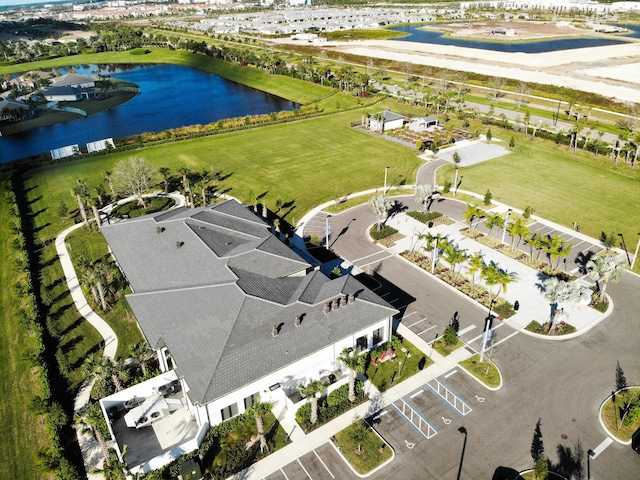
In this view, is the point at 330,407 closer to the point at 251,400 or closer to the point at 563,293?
the point at 251,400

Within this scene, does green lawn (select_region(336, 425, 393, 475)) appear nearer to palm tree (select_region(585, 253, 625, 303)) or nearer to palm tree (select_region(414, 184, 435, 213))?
palm tree (select_region(585, 253, 625, 303))

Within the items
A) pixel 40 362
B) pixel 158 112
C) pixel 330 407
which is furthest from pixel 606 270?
pixel 158 112

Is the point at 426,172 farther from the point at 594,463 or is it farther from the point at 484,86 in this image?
the point at 484,86

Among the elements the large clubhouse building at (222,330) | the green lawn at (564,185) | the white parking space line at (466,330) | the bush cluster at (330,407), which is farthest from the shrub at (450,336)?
the green lawn at (564,185)

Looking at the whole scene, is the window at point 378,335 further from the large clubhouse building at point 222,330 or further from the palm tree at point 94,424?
the palm tree at point 94,424

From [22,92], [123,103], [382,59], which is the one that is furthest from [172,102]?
[382,59]

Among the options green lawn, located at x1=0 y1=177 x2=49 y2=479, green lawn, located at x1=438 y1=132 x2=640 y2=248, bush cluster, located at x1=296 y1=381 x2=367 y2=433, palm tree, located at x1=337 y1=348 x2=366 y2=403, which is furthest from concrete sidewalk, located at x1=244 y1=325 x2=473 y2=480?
green lawn, located at x1=438 y1=132 x2=640 y2=248
